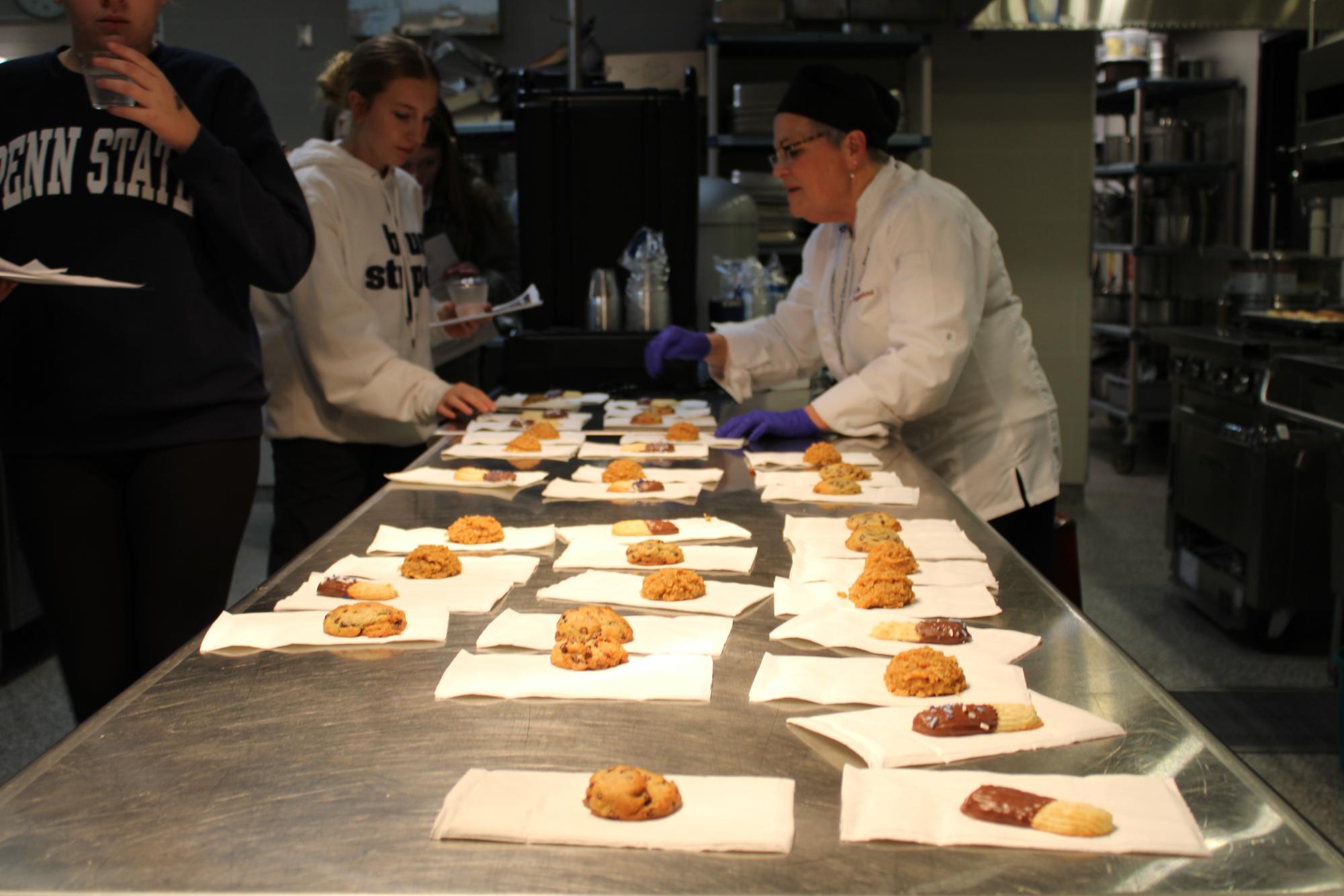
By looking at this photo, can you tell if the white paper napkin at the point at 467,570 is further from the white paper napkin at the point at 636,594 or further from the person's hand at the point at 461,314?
the person's hand at the point at 461,314

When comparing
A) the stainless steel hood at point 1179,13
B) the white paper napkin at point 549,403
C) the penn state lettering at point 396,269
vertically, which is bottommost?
the white paper napkin at point 549,403

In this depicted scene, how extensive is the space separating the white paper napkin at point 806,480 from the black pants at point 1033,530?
0.56 metres

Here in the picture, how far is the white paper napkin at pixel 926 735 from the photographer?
973mm

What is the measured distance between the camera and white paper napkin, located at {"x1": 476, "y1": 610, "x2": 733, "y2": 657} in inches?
48.8

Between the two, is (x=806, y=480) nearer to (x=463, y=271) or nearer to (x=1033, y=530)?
(x=1033, y=530)

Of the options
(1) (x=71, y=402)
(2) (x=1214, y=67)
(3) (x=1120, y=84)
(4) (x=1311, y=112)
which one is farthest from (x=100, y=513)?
(2) (x=1214, y=67)

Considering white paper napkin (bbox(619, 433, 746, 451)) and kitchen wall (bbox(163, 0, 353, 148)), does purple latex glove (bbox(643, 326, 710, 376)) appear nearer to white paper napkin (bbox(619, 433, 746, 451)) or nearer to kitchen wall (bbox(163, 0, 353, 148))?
white paper napkin (bbox(619, 433, 746, 451))

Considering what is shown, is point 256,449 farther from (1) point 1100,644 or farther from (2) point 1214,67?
(2) point 1214,67

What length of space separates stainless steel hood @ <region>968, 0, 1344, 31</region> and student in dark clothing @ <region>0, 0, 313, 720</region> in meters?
2.27

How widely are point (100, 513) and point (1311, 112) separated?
372cm

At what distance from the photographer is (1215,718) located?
129 inches

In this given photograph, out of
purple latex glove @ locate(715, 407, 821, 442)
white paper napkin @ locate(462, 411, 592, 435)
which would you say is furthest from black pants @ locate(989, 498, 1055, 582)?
white paper napkin @ locate(462, 411, 592, 435)

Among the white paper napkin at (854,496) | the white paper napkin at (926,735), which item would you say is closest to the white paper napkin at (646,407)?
the white paper napkin at (854,496)

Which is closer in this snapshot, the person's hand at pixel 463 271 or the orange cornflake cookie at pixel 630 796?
the orange cornflake cookie at pixel 630 796
